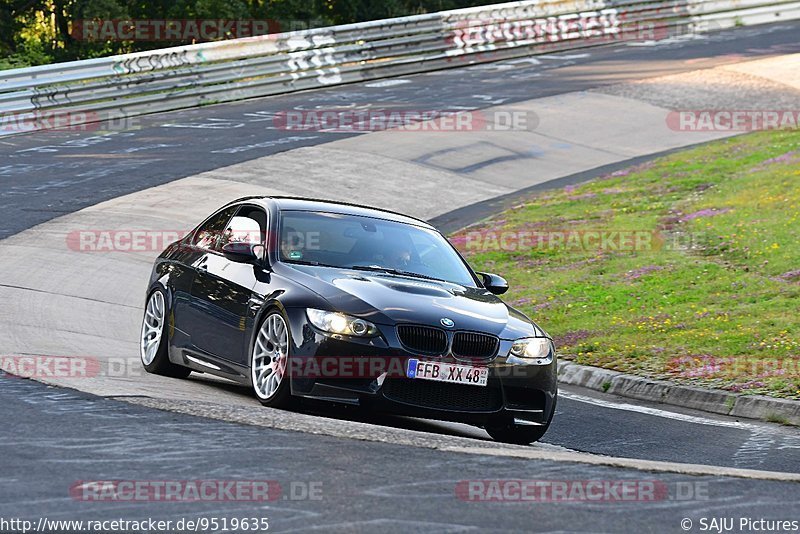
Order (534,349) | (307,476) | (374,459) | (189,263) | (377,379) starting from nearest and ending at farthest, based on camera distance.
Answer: (307,476)
(374,459)
(377,379)
(534,349)
(189,263)

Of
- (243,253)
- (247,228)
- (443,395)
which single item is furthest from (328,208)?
(443,395)

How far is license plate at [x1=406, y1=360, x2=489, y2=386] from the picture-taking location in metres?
8.66

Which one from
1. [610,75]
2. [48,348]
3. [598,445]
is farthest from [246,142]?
[598,445]

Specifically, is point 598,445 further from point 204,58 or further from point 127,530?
point 204,58

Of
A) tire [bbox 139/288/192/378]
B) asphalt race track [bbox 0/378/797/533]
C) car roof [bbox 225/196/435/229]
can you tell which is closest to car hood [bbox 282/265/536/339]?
car roof [bbox 225/196/435/229]

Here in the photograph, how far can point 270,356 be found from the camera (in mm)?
9141

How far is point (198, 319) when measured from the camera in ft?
33.7

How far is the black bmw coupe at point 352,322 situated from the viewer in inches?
342

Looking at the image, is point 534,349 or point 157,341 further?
point 157,341

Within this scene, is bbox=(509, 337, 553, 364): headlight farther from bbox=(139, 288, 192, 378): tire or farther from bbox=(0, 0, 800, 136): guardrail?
bbox=(0, 0, 800, 136): guardrail

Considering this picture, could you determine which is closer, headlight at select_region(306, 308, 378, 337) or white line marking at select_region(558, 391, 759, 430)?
headlight at select_region(306, 308, 378, 337)

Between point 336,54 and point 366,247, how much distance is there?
21721 millimetres

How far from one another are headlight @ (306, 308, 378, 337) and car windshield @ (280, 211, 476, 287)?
0.96 meters

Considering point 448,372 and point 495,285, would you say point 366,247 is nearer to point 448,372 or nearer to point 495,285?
point 495,285
